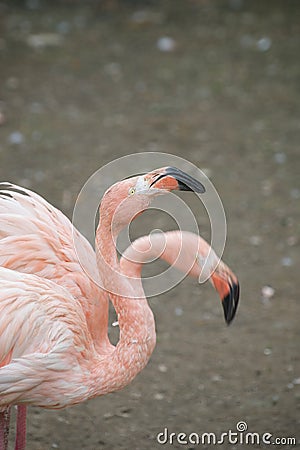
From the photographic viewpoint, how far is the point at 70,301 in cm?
323

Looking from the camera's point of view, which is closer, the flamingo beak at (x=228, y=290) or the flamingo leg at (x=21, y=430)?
the flamingo beak at (x=228, y=290)

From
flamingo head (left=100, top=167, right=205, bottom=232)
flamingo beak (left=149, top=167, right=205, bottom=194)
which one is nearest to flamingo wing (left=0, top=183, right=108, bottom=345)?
flamingo head (left=100, top=167, right=205, bottom=232)

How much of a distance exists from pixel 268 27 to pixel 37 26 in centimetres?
243

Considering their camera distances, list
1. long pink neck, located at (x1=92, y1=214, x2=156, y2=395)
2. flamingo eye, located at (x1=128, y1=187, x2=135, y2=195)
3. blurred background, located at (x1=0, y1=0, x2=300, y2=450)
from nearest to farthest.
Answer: flamingo eye, located at (x1=128, y1=187, x2=135, y2=195)
long pink neck, located at (x1=92, y1=214, x2=156, y2=395)
blurred background, located at (x1=0, y1=0, x2=300, y2=450)

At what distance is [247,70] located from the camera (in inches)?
311

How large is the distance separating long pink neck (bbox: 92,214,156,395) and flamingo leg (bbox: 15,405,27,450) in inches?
Result: 19.2

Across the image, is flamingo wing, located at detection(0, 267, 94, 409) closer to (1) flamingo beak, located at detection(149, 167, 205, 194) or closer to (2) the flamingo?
(2) the flamingo

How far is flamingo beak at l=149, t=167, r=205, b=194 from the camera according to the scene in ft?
9.79

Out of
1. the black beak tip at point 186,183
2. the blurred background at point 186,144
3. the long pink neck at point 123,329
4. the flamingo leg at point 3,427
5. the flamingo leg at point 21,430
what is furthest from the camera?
the blurred background at point 186,144

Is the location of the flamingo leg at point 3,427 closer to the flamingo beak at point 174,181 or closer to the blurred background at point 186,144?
the blurred background at point 186,144

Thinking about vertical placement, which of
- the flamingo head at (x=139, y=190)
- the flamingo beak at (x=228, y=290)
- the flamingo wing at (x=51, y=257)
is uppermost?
the flamingo head at (x=139, y=190)

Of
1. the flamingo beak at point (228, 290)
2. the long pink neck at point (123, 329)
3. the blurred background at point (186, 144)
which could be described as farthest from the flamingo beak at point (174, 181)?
the blurred background at point (186, 144)

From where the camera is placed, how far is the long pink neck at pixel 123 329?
10.5 feet

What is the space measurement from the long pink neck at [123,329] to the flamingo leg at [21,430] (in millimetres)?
487
